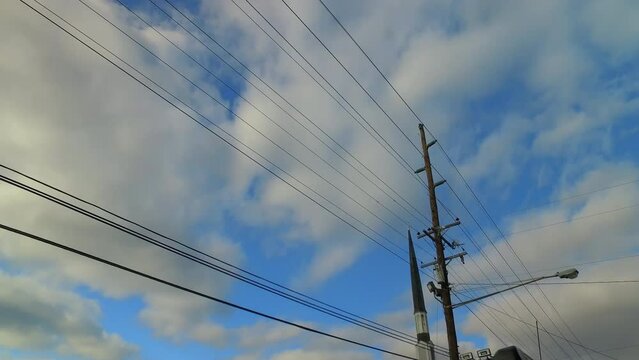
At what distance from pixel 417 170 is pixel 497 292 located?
7.37m

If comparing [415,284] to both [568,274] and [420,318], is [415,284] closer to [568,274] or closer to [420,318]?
[420,318]

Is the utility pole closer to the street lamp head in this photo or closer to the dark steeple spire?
the dark steeple spire

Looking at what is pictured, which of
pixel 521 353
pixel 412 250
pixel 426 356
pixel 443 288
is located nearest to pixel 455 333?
pixel 443 288

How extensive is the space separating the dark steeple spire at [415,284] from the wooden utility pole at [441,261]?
5.16 m

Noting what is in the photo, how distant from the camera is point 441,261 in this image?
68.2 ft

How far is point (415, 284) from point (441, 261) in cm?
725

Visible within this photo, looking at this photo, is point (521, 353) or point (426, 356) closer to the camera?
point (426, 356)

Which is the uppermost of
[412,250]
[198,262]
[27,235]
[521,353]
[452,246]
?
[412,250]

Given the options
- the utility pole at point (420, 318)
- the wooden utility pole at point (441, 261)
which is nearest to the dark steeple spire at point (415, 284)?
the utility pole at point (420, 318)

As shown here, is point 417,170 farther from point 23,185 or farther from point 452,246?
point 23,185

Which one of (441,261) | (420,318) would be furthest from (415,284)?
(441,261)

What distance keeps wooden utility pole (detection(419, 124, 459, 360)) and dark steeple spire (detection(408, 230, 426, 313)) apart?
5.16 meters

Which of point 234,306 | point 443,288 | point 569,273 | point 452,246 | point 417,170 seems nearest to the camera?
point 234,306

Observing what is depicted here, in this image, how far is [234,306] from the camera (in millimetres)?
11680
